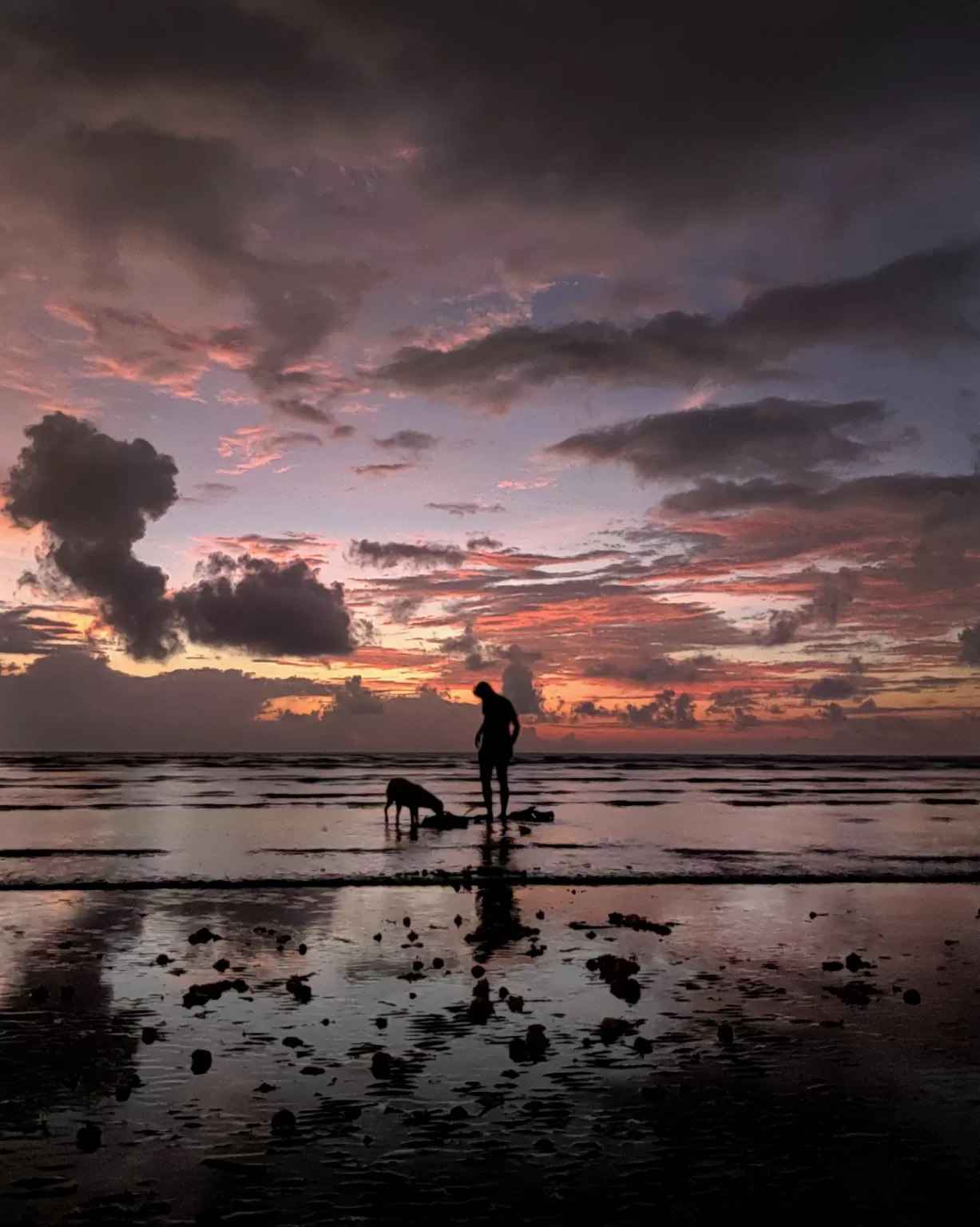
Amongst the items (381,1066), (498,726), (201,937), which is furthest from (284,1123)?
(498,726)

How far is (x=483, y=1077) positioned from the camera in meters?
5.43

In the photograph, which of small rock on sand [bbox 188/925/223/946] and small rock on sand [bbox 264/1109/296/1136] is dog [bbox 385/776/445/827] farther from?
small rock on sand [bbox 264/1109/296/1136]

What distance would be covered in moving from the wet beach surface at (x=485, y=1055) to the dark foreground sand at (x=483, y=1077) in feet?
0.07

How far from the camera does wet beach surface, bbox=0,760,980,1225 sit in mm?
4090

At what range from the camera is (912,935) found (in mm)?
10234

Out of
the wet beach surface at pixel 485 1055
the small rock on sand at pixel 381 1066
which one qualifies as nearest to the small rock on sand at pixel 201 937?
the wet beach surface at pixel 485 1055

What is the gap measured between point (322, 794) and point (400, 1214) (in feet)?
130

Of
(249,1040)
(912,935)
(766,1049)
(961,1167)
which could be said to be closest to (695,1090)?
(766,1049)

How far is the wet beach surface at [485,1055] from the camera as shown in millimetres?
4090

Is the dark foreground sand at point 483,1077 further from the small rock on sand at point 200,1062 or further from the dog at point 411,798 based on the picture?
the dog at point 411,798

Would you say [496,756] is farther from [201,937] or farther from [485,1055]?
[485,1055]

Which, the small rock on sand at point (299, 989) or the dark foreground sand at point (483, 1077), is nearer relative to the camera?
the dark foreground sand at point (483, 1077)

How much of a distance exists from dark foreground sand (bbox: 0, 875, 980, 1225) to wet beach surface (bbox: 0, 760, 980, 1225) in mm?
20

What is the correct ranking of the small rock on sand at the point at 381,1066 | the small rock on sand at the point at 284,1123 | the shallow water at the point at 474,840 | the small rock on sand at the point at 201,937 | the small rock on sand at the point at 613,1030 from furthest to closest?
the shallow water at the point at 474,840
the small rock on sand at the point at 201,937
the small rock on sand at the point at 613,1030
the small rock on sand at the point at 381,1066
the small rock on sand at the point at 284,1123
